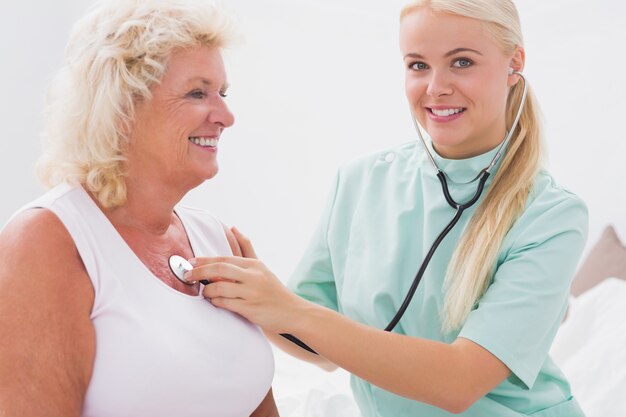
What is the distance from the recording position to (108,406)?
4.25 ft

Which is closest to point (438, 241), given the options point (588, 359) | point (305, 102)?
point (588, 359)

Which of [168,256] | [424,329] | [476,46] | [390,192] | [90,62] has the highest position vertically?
[476,46]

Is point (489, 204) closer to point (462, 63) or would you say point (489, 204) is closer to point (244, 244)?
point (462, 63)

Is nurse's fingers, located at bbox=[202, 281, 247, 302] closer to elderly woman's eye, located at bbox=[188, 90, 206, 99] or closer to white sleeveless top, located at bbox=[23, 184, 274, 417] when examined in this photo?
white sleeveless top, located at bbox=[23, 184, 274, 417]

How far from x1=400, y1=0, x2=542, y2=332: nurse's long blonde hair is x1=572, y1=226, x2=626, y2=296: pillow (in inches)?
45.0

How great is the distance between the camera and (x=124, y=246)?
4.51 feet

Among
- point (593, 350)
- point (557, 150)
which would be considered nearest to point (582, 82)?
point (557, 150)

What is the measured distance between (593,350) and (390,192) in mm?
841

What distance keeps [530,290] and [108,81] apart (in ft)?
2.79

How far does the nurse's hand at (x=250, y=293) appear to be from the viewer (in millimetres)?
1426

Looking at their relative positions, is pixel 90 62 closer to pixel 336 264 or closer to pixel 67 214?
pixel 67 214

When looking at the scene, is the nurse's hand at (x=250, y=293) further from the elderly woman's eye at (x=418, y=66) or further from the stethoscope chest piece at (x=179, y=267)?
the elderly woman's eye at (x=418, y=66)

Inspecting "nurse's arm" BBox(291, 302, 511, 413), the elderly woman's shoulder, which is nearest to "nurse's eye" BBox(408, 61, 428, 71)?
"nurse's arm" BBox(291, 302, 511, 413)

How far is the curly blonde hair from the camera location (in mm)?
1386
